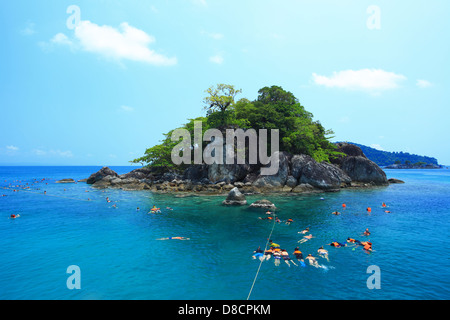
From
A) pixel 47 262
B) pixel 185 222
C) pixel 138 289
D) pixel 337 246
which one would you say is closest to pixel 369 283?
pixel 337 246

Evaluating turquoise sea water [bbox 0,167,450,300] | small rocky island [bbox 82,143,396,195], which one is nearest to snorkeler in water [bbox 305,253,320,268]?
turquoise sea water [bbox 0,167,450,300]

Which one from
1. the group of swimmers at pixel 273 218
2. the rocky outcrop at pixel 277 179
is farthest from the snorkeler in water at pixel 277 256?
the rocky outcrop at pixel 277 179

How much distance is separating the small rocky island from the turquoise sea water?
630 inches

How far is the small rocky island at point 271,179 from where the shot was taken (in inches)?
1939

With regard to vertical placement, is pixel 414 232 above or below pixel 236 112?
below

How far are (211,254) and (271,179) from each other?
110ft

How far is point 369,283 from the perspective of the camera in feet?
43.9

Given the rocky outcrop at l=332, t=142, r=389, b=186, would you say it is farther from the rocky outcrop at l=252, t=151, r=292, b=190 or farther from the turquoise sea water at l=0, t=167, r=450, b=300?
the turquoise sea water at l=0, t=167, r=450, b=300

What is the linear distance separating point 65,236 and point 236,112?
146ft

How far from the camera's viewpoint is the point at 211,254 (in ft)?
58.6

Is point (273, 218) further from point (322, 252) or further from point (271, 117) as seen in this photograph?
point (271, 117)

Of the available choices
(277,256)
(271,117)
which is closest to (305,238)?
(277,256)
